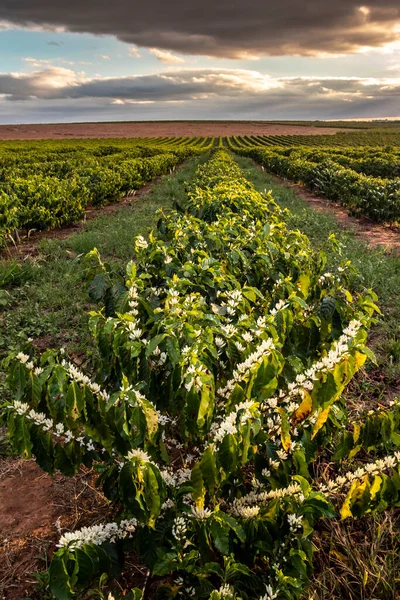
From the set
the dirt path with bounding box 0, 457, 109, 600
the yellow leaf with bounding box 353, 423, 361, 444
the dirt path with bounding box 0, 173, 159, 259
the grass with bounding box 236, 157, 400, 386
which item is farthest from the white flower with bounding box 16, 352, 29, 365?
the dirt path with bounding box 0, 173, 159, 259

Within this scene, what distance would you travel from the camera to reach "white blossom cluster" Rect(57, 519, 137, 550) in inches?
63.9

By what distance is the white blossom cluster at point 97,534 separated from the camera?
5.32 ft

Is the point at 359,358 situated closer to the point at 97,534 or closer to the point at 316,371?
the point at 316,371

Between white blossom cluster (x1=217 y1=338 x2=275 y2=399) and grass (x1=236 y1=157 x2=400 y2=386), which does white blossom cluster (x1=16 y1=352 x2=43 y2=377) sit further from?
grass (x1=236 y1=157 x2=400 y2=386)

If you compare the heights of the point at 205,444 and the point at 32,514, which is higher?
the point at 205,444

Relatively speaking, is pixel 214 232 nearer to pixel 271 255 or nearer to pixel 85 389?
pixel 271 255

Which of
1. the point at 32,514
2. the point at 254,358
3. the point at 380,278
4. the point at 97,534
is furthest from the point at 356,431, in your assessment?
the point at 380,278

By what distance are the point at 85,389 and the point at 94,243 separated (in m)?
7.94

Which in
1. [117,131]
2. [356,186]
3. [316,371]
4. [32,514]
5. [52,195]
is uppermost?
[117,131]

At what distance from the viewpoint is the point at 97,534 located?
197 cm

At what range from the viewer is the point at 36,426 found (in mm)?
1941

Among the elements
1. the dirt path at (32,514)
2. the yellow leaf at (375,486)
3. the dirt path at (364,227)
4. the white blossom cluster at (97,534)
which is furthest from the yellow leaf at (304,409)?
the dirt path at (364,227)

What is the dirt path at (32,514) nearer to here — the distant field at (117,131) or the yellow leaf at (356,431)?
the yellow leaf at (356,431)

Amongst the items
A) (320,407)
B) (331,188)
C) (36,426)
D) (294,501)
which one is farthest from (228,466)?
(331,188)
